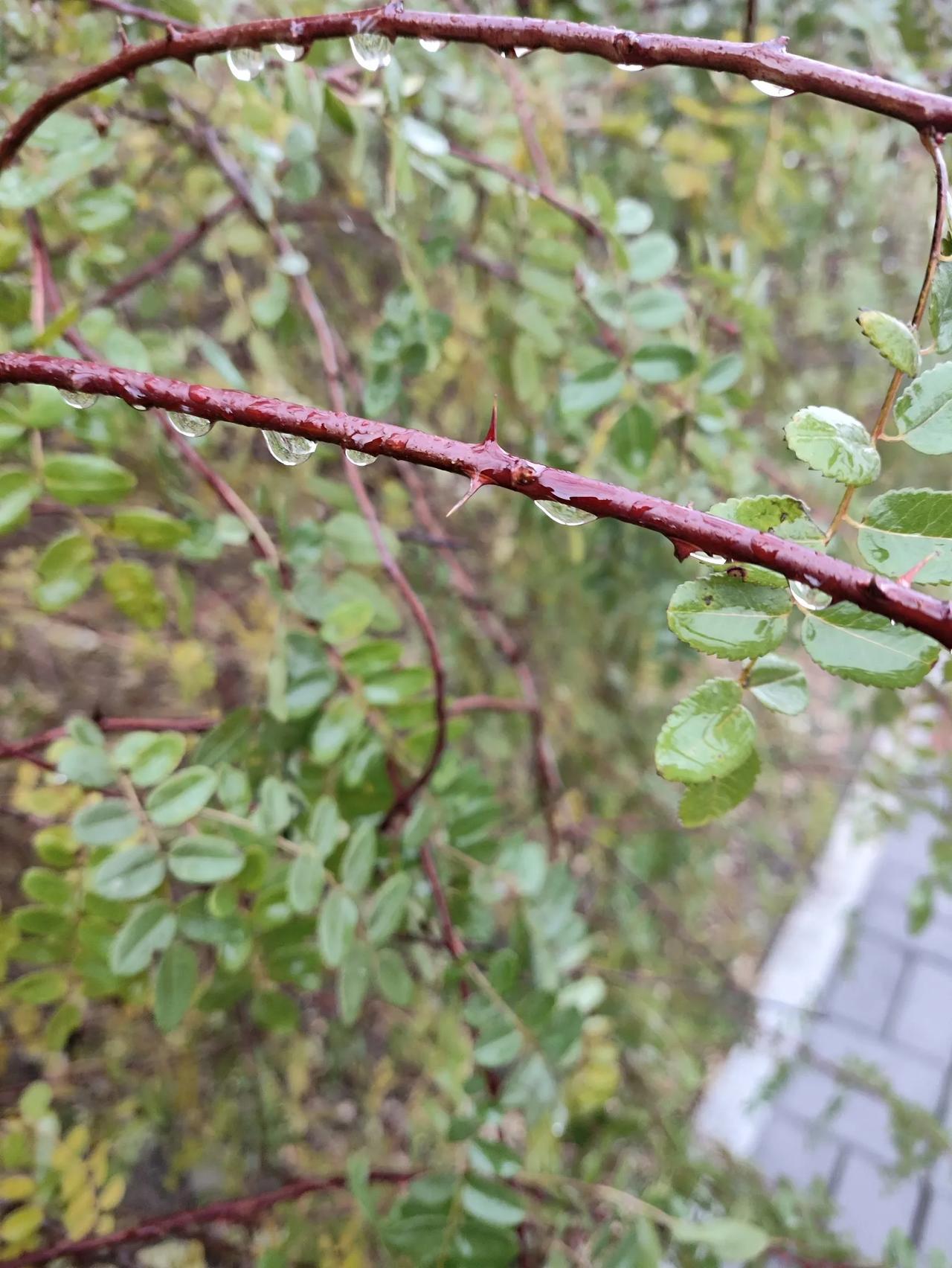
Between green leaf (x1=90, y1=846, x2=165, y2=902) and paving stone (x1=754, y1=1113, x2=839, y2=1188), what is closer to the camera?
green leaf (x1=90, y1=846, x2=165, y2=902)

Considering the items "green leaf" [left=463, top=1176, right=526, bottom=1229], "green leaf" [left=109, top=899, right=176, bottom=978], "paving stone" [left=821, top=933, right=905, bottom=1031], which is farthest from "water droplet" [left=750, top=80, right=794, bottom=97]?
"paving stone" [left=821, top=933, right=905, bottom=1031]

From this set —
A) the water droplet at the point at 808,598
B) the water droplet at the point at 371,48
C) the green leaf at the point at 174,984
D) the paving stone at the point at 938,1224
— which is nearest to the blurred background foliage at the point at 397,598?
the green leaf at the point at 174,984

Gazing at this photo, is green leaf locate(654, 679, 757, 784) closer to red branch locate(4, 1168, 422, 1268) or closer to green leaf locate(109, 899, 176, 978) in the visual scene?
green leaf locate(109, 899, 176, 978)

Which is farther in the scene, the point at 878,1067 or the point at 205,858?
the point at 878,1067

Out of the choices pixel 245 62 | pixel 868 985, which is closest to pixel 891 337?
pixel 245 62

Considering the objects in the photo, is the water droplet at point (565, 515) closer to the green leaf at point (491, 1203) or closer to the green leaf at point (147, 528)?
the green leaf at point (147, 528)

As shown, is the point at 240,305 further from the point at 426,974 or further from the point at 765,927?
the point at 765,927

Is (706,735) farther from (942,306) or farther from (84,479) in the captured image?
(84,479)
